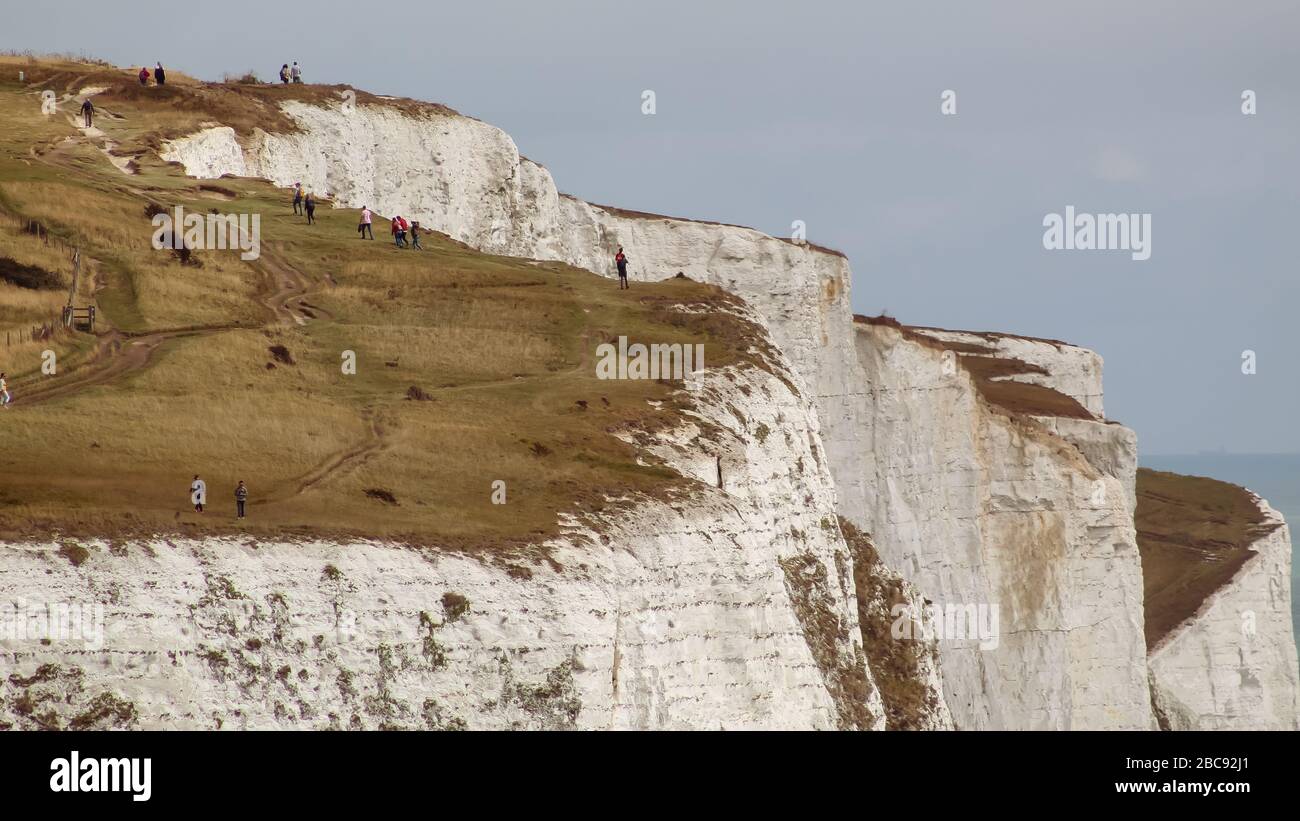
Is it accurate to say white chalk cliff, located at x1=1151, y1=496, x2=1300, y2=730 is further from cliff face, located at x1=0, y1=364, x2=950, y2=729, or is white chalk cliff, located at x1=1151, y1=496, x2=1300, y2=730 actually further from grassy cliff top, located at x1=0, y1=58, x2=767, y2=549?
cliff face, located at x1=0, y1=364, x2=950, y2=729

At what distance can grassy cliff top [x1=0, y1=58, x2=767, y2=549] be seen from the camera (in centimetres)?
4119

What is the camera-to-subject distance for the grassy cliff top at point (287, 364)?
135 ft

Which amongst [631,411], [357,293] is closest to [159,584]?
[631,411]

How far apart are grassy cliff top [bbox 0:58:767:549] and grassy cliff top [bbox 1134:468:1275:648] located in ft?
117

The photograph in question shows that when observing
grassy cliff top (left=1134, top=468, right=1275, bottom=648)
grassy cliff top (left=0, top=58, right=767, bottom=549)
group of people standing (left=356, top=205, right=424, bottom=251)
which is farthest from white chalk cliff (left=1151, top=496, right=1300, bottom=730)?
group of people standing (left=356, top=205, right=424, bottom=251)

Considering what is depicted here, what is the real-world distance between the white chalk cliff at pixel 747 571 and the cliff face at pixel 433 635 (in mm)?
62

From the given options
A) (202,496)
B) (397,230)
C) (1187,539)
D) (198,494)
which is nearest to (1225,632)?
(1187,539)

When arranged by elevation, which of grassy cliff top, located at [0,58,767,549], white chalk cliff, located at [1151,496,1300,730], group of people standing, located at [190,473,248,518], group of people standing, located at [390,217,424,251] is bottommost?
white chalk cliff, located at [1151,496,1300,730]

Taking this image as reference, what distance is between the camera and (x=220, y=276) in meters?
62.4

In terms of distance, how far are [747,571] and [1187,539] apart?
57978 mm

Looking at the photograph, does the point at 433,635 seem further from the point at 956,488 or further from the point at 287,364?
the point at 956,488

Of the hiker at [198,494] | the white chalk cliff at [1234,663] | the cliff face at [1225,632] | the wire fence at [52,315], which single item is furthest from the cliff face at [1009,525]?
the hiker at [198,494]
